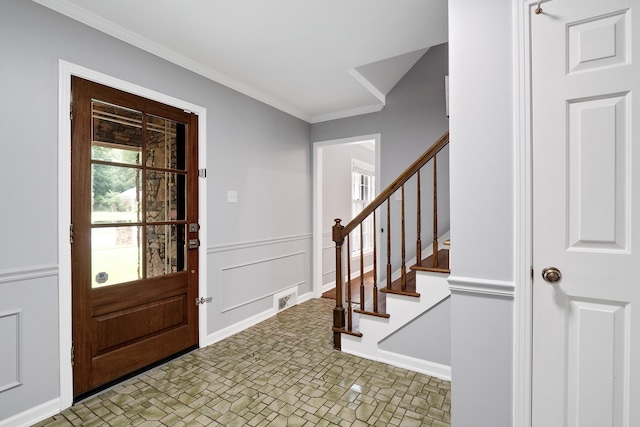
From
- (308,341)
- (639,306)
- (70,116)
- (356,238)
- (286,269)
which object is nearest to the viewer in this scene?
(639,306)

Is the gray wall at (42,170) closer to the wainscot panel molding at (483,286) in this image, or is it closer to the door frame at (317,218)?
the door frame at (317,218)

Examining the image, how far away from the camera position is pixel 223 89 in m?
2.77

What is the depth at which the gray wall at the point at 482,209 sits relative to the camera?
4.14ft

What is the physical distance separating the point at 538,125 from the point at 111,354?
2.81 m

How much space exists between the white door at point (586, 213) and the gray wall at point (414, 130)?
6.18ft

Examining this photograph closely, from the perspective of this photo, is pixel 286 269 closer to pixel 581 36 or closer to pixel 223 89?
pixel 223 89

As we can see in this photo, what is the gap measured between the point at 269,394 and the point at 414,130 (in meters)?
2.92

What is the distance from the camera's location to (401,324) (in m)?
2.20

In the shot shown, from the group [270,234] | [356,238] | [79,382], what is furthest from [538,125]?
[356,238]

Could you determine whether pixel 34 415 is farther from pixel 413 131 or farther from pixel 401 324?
pixel 413 131

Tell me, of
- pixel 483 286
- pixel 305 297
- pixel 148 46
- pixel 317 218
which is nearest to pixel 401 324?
pixel 483 286

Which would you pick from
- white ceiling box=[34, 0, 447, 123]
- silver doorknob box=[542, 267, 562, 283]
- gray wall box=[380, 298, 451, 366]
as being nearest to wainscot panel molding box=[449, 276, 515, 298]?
silver doorknob box=[542, 267, 562, 283]

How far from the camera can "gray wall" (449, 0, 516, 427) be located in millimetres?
1262

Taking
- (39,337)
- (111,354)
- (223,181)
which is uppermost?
(223,181)
